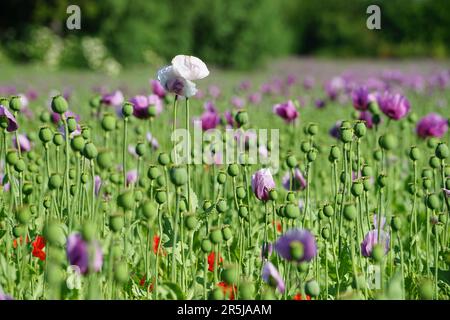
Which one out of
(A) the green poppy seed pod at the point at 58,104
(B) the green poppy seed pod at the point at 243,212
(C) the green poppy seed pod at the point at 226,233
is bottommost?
(C) the green poppy seed pod at the point at 226,233

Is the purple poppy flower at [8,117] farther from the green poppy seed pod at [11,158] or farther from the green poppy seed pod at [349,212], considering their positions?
the green poppy seed pod at [349,212]

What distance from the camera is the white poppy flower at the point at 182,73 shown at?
4.38ft

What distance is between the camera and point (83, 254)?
2.90 feet

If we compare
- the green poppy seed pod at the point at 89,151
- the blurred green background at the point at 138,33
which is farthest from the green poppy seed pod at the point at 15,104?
the blurred green background at the point at 138,33

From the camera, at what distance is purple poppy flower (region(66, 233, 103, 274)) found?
2.86 feet

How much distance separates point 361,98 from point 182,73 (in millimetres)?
879

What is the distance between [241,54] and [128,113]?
13.5 metres

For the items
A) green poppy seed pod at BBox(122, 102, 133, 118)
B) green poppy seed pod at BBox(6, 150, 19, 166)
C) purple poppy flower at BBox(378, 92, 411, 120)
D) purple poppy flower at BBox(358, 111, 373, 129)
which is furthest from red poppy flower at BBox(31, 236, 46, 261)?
purple poppy flower at BBox(358, 111, 373, 129)

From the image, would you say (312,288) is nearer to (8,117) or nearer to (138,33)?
(8,117)

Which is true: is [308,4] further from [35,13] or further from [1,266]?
[1,266]

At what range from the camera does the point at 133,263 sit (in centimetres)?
154

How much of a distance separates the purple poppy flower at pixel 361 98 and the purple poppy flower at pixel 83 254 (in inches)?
52.5

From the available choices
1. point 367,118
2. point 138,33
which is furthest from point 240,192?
point 138,33

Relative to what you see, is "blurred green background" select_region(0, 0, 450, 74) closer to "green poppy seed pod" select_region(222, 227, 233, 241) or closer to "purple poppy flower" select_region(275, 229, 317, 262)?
"green poppy seed pod" select_region(222, 227, 233, 241)
